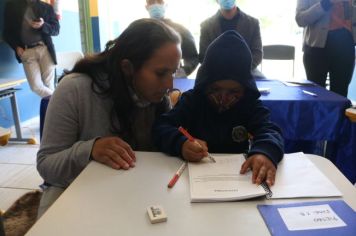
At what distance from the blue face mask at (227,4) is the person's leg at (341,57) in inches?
32.8

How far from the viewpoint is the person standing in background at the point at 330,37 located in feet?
7.38

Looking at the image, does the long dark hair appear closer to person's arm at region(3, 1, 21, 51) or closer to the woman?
the woman

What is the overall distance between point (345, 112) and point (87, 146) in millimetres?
1428

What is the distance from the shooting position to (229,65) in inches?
44.3

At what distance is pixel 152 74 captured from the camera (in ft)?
3.16

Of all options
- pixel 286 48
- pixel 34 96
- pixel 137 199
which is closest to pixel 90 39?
pixel 34 96

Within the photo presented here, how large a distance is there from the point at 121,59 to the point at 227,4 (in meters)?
1.95

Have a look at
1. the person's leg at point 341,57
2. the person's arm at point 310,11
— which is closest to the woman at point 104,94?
the person's arm at point 310,11

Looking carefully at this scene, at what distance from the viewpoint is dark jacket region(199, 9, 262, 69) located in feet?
9.05

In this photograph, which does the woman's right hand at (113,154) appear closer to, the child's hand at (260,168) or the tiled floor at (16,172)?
the child's hand at (260,168)

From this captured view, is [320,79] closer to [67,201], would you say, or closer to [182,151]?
[182,151]

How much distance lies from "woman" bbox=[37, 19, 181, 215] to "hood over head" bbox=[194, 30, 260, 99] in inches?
8.0

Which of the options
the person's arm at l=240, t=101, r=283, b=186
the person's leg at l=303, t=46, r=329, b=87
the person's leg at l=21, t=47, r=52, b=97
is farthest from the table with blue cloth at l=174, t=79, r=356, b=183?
the person's leg at l=21, t=47, r=52, b=97

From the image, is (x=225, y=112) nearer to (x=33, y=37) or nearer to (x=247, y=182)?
(x=247, y=182)
